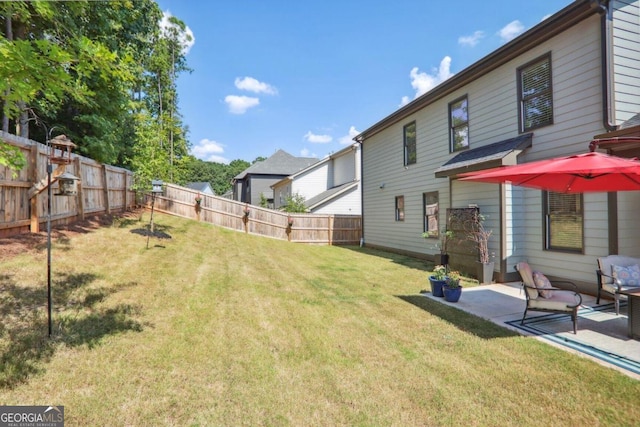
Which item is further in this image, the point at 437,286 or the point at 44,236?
the point at 44,236

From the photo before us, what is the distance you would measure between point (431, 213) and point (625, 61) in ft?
20.7

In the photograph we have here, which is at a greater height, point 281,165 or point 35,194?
point 281,165

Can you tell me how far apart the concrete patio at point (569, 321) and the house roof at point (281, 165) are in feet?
91.4

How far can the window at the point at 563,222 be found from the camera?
6.73m

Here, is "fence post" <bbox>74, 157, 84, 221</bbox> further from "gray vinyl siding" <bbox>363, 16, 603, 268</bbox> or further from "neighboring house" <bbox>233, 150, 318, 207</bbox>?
"neighboring house" <bbox>233, 150, 318, 207</bbox>

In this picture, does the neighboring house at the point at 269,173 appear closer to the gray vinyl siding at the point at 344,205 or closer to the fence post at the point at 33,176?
the gray vinyl siding at the point at 344,205

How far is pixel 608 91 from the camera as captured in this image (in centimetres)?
602

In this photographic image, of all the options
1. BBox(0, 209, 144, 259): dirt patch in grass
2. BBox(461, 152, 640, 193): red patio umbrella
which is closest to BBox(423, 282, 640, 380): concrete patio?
BBox(461, 152, 640, 193): red patio umbrella

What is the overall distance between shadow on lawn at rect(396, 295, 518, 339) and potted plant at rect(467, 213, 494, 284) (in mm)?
2545

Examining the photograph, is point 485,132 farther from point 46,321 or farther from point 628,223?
point 46,321

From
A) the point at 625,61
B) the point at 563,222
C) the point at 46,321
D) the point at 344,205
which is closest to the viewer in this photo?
the point at 46,321

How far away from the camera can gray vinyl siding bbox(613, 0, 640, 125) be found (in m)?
6.08

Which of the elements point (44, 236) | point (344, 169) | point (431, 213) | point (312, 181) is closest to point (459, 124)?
point (431, 213)

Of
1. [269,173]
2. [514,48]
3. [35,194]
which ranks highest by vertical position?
[269,173]
